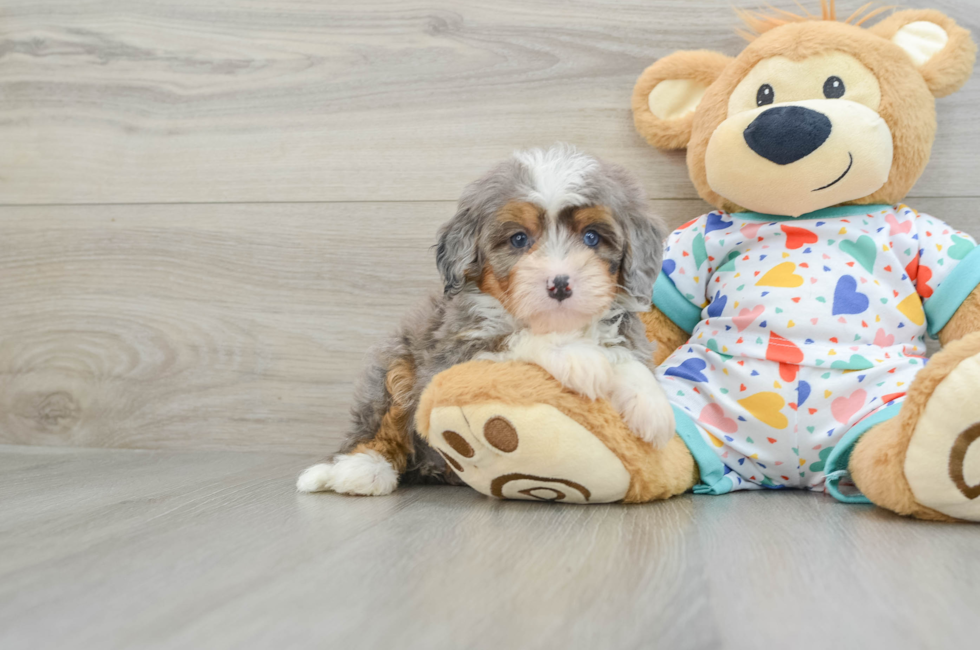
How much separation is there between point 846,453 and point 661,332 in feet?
1.45

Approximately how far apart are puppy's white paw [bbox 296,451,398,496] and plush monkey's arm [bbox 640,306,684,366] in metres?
0.60

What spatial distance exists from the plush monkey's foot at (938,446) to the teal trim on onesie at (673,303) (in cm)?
51

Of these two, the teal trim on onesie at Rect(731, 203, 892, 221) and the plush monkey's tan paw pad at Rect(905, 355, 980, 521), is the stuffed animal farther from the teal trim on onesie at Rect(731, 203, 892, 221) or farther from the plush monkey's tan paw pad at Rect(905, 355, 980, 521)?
the plush monkey's tan paw pad at Rect(905, 355, 980, 521)

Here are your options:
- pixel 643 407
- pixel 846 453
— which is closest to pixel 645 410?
pixel 643 407

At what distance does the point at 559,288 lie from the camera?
→ 47.4 inches

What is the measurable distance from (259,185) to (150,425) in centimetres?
73

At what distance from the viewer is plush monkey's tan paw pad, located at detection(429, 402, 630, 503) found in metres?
1.20

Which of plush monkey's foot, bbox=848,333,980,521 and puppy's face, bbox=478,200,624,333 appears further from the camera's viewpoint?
puppy's face, bbox=478,200,624,333

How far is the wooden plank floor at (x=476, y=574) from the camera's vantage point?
0.73 m

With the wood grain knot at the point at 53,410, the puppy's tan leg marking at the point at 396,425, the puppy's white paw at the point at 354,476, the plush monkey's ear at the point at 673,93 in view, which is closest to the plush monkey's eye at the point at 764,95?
the plush monkey's ear at the point at 673,93

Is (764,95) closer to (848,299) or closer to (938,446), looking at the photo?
(848,299)

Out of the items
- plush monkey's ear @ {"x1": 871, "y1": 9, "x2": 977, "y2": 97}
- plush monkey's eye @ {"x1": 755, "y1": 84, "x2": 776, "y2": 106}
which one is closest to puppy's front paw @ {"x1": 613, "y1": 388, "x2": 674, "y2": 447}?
plush monkey's eye @ {"x1": 755, "y1": 84, "x2": 776, "y2": 106}

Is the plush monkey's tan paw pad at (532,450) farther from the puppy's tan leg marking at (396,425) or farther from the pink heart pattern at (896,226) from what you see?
the pink heart pattern at (896,226)

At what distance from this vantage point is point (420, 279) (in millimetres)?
1955
